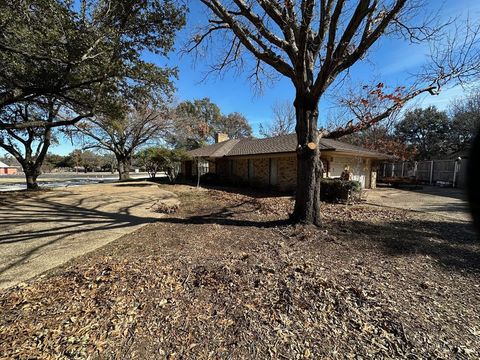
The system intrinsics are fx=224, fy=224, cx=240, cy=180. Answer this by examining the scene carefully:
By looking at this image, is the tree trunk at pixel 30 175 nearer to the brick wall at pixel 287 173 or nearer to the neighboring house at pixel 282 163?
the neighboring house at pixel 282 163

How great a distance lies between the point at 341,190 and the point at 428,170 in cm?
1604

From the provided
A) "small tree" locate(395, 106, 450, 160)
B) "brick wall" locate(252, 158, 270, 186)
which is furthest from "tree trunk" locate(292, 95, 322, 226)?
"small tree" locate(395, 106, 450, 160)

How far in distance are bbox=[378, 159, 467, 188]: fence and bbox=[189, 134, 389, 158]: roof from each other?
21.4 ft

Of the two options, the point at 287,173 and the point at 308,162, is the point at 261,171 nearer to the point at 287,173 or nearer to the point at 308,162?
the point at 287,173

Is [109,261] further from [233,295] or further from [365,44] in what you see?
[365,44]

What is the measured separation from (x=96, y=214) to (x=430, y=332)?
9214 millimetres

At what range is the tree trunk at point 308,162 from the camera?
221 inches

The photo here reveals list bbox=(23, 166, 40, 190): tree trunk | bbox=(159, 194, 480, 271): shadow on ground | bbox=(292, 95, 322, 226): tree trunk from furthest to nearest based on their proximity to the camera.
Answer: bbox=(23, 166, 40, 190): tree trunk
bbox=(292, 95, 322, 226): tree trunk
bbox=(159, 194, 480, 271): shadow on ground

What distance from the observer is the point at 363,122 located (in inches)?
244

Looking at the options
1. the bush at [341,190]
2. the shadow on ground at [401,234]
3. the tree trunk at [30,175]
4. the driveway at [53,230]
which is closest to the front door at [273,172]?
the bush at [341,190]

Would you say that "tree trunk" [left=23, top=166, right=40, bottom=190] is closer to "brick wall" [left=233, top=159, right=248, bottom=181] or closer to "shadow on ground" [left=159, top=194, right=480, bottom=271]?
"brick wall" [left=233, top=159, right=248, bottom=181]

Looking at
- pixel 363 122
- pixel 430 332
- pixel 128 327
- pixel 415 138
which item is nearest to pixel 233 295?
pixel 128 327

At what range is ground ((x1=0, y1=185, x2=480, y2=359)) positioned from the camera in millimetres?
2254

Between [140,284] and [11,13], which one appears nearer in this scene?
[140,284]
